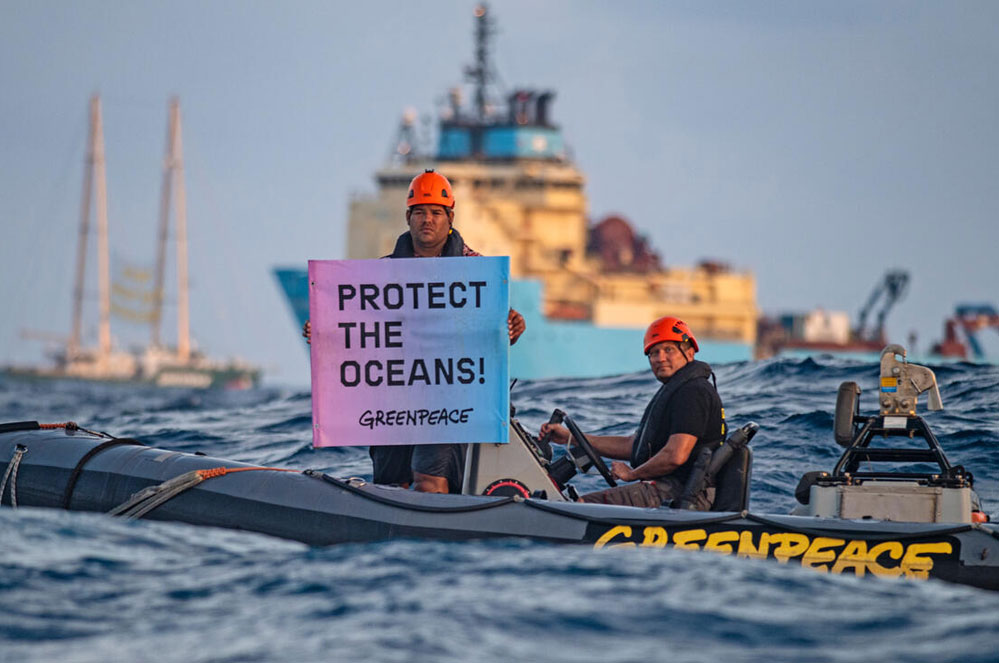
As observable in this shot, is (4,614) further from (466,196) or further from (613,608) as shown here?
(466,196)

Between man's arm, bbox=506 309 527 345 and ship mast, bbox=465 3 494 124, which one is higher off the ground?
ship mast, bbox=465 3 494 124

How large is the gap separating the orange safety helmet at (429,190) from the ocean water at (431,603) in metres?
2.13

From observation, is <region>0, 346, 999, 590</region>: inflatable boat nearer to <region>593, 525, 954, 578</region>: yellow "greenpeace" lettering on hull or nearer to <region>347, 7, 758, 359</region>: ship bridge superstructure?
<region>593, 525, 954, 578</region>: yellow "greenpeace" lettering on hull

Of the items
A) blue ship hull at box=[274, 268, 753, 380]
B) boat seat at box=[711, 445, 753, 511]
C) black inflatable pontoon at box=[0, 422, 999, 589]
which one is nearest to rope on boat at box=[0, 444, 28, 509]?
black inflatable pontoon at box=[0, 422, 999, 589]

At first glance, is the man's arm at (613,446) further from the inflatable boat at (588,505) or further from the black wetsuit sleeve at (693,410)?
the black wetsuit sleeve at (693,410)

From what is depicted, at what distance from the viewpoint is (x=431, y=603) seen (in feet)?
20.8

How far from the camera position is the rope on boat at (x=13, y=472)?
9.06 metres

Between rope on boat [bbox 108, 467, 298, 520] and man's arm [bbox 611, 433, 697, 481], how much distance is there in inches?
85.7

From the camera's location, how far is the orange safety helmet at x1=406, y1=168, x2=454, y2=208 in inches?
332

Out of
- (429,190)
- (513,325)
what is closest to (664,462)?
(513,325)

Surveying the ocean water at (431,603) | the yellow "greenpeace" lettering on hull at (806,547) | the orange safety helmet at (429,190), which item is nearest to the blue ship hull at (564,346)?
the orange safety helmet at (429,190)

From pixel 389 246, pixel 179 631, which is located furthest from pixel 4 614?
pixel 389 246

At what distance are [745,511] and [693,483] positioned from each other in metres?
0.45

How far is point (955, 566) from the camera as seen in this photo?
731 cm
